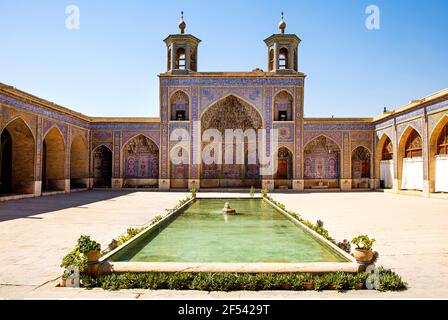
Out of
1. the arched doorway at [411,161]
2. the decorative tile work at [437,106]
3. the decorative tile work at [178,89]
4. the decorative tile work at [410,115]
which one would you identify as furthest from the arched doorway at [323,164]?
the decorative tile work at [178,89]

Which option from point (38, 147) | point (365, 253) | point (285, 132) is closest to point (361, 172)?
point (285, 132)

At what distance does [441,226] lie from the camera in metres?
6.82

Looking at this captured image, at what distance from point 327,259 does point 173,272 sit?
6.39 feet

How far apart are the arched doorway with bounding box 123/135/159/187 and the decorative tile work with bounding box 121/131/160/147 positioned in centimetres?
42

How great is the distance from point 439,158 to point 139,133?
13053 mm

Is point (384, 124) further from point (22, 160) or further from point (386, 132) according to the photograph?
point (22, 160)

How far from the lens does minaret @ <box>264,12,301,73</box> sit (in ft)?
58.8

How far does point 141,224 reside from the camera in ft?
23.1

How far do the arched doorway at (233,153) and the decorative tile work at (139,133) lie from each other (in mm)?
2518

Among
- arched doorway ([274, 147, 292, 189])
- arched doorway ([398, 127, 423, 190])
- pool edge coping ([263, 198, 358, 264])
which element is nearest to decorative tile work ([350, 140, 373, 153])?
arched doorway ([398, 127, 423, 190])

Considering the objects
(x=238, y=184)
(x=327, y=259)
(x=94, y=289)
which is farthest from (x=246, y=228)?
(x=238, y=184)

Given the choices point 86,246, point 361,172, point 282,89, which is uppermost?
point 282,89

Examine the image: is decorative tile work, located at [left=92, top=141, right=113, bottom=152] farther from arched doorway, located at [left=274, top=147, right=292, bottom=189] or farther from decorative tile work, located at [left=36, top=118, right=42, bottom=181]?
arched doorway, located at [left=274, top=147, right=292, bottom=189]

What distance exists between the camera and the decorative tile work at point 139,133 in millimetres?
18031
